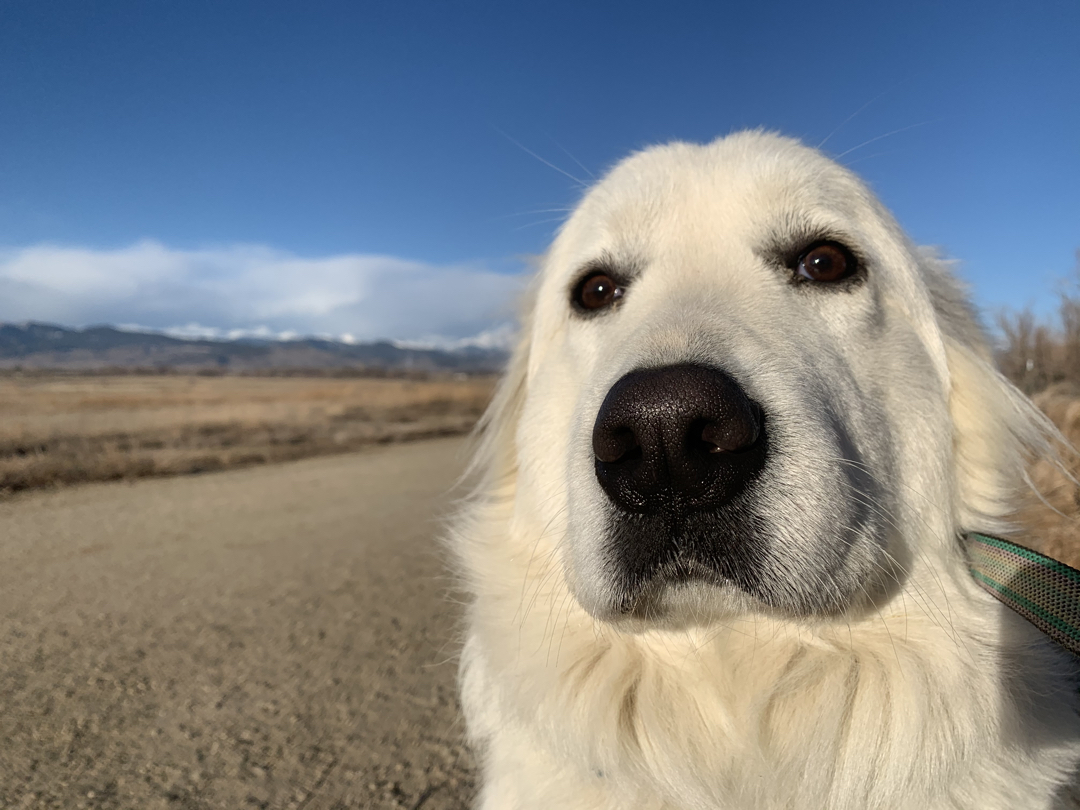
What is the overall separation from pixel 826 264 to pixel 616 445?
1157 millimetres

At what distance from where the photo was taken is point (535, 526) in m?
2.12

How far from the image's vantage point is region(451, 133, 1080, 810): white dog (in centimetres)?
132

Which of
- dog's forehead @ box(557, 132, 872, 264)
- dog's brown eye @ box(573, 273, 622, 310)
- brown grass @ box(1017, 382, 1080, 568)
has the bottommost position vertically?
brown grass @ box(1017, 382, 1080, 568)

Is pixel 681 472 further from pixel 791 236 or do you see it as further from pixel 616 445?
pixel 791 236

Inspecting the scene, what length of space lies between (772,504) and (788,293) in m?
0.86

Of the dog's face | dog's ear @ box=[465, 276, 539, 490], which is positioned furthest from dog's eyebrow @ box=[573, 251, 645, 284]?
dog's ear @ box=[465, 276, 539, 490]

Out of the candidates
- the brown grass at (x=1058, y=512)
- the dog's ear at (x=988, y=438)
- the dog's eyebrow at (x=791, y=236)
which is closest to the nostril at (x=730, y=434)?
the dog's eyebrow at (x=791, y=236)

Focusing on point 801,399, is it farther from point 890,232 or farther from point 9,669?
point 9,669

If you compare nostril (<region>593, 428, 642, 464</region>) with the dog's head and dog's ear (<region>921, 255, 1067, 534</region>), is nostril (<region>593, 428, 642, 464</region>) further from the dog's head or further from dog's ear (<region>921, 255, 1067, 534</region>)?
dog's ear (<region>921, 255, 1067, 534</region>)

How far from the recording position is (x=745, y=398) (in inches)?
50.3

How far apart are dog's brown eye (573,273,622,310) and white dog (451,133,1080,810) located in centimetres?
1

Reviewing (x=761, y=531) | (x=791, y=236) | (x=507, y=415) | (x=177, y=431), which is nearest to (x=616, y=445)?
(x=761, y=531)

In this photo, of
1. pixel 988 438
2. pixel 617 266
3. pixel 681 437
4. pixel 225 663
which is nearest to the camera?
pixel 681 437

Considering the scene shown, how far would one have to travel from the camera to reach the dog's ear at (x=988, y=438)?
1838 mm
